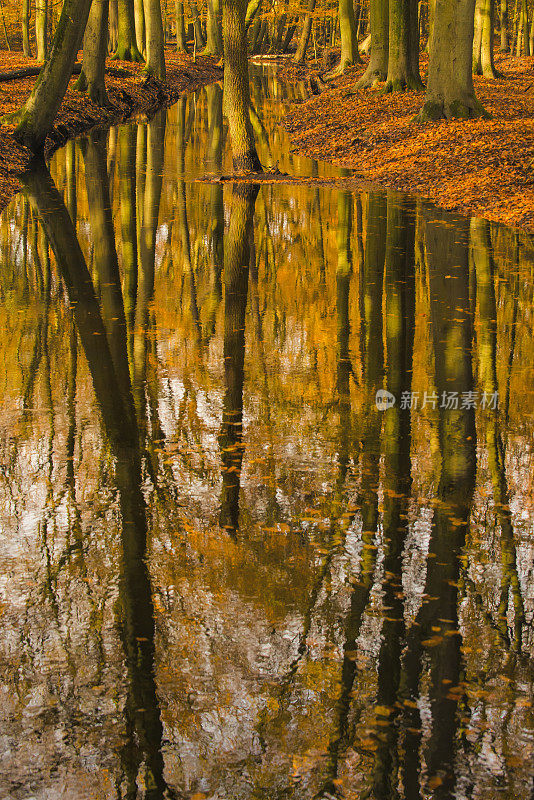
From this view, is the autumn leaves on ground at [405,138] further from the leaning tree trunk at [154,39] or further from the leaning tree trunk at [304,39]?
the leaning tree trunk at [304,39]

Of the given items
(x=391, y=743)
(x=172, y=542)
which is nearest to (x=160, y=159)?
(x=172, y=542)

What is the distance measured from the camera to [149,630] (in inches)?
171

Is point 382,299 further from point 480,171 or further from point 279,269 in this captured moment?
point 480,171

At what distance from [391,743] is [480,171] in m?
15.1

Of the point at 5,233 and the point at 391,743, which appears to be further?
the point at 5,233

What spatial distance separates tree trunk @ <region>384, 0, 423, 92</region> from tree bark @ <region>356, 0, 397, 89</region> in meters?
1.58

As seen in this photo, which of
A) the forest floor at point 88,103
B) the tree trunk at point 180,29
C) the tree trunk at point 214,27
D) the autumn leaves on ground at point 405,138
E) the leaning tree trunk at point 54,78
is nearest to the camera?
the autumn leaves on ground at point 405,138

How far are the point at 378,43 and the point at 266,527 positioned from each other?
2749cm

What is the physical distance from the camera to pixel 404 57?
27438 millimetres

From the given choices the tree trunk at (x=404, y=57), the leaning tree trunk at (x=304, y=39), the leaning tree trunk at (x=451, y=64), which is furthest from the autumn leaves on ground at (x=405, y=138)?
the leaning tree trunk at (x=304, y=39)

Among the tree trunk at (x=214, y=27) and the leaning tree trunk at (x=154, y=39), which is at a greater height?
the tree trunk at (x=214, y=27)

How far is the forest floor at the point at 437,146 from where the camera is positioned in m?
15.7

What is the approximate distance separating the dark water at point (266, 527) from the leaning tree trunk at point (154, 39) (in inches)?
1036

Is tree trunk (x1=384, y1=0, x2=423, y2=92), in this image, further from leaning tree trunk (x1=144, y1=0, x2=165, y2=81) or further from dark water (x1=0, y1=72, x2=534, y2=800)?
dark water (x1=0, y1=72, x2=534, y2=800)
